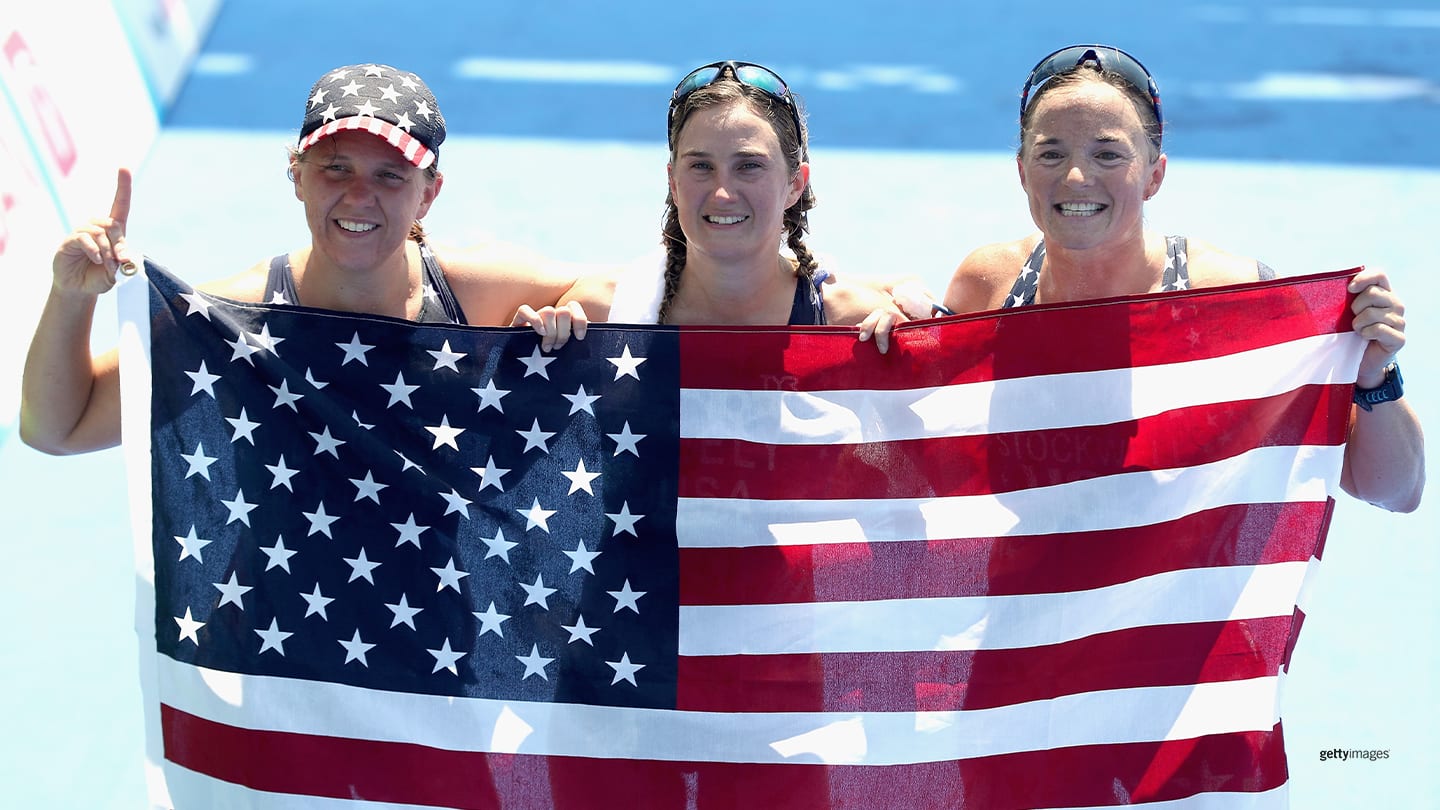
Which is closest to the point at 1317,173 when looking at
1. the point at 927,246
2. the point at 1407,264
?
the point at 1407,264

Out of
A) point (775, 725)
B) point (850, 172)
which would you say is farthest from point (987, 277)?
point (850, 172)

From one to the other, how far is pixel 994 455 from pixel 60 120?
547 cm

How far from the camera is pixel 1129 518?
3330 mm

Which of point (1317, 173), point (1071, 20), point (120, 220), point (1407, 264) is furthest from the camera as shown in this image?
point (1071, 20)

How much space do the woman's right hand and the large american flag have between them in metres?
0.28

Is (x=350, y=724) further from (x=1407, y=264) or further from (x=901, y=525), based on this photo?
(x=1407, y=264)

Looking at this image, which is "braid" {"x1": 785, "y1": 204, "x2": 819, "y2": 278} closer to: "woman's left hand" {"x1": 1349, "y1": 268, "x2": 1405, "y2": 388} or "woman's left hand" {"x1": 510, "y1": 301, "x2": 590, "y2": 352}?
"woman's left hand" {"x1": 510, "y1": 301, "x2": 590, "y2": 352}

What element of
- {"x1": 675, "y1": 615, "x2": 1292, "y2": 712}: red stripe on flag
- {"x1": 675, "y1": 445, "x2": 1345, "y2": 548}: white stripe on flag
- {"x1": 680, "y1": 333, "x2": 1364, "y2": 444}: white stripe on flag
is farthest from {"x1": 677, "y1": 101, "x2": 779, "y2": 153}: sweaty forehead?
{"x1": 675, "y1": 615, "x2": 1292, "y2": 712}: red stripe on flag

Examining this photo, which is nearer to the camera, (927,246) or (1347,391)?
(1347,391)

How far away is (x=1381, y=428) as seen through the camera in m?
3.31

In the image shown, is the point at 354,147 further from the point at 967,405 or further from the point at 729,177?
the point at 967,405

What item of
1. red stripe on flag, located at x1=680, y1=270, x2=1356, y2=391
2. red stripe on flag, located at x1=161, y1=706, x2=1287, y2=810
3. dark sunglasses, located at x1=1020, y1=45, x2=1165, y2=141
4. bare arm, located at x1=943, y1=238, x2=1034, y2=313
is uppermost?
dark sunglasses, located at x1=1020, y1=45, x2=1165, y2=141

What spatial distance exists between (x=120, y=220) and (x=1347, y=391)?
110 inches

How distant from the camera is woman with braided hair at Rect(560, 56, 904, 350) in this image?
337 centimetres
